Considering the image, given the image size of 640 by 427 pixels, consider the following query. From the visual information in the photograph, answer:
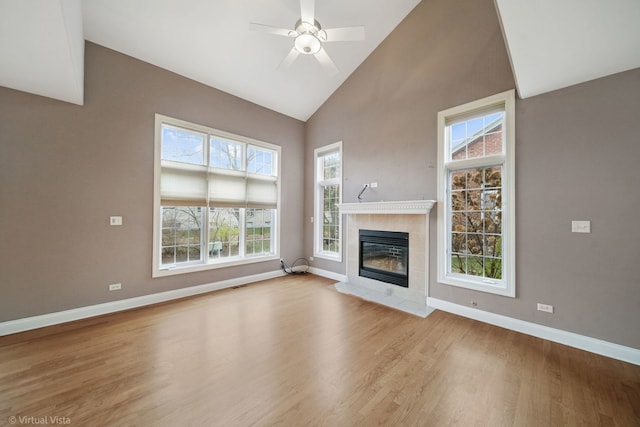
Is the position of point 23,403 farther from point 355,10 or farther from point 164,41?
point 355,10

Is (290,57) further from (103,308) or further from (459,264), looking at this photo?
(103,308)

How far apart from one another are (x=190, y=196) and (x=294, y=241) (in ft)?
7.84

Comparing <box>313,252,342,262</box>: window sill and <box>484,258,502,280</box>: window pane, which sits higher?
<box>484,258,502,280</box>: window pane

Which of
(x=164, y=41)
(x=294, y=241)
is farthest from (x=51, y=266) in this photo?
(x=294, y=241)

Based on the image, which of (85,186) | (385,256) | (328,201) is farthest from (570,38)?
(85,186)

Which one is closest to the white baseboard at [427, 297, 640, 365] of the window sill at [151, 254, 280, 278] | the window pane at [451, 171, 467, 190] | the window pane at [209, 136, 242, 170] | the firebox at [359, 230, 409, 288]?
the firebox at [359, 230, 409, 288]

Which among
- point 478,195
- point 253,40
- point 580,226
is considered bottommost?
point 580,226

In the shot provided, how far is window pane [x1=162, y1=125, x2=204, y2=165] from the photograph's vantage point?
3.83m

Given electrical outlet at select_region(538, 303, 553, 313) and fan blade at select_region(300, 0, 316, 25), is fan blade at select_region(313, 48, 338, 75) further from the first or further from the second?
electrical outlet at select_region(538, 303, 553, 313)

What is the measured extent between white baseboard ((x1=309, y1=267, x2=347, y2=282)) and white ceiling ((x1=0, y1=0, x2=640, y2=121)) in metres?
3.60

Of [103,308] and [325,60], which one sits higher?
[325,60]

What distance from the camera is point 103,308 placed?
3.24 m

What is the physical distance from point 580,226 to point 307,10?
11.9 ft

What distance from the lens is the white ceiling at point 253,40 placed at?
78.5 inches
